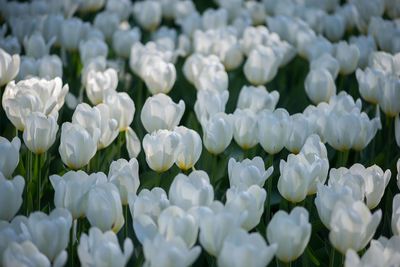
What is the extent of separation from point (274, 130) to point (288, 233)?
0.62 meters

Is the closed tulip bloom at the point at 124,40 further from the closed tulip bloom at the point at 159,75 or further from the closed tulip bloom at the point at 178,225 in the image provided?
the closed tulip bloom at the point at 178,225

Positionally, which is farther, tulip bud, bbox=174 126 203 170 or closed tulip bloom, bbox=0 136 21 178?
tulip bud, bbox=174 126 203 170

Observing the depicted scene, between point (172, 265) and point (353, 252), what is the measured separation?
1.26 feet

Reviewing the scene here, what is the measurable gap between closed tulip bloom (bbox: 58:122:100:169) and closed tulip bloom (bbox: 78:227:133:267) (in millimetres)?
513

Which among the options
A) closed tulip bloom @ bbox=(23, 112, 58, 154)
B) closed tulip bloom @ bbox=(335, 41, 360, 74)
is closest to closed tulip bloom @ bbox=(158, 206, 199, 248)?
closed tulip bloom @ bbox=(23, 112, 58, 154)

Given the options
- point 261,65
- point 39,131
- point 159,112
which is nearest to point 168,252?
point 39,131

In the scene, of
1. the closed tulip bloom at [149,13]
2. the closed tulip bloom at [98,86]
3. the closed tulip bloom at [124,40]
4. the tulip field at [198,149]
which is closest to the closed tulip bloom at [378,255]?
the tulip field at [198,149]

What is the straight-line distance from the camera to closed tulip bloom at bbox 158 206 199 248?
153 cm

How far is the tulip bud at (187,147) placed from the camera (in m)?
1.99

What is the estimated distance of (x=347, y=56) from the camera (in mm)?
3023

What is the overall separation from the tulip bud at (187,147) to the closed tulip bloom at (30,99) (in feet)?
1.54

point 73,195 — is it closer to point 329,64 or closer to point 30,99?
point 30,99

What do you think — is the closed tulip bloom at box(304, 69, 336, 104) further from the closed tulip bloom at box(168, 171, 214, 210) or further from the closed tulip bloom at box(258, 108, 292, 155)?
the closed tulip bloom at box(168, 171, 214, 210)

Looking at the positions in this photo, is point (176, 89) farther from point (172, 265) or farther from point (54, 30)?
point (172, 265)
